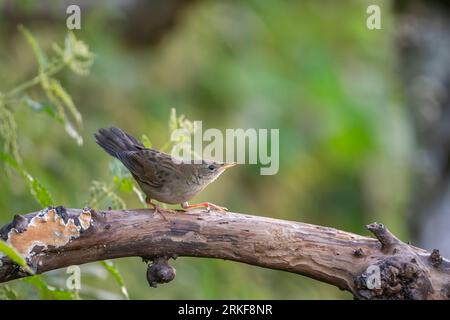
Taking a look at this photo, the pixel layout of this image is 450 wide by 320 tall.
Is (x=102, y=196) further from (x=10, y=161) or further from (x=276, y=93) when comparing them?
(x=276, y=93)

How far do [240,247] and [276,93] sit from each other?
619 cm

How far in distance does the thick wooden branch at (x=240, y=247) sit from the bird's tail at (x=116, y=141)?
0.69 m

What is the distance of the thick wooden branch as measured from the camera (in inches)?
123

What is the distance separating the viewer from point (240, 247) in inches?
129

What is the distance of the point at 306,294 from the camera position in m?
7.39

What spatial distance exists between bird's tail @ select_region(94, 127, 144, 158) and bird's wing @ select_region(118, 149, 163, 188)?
0.10 feet

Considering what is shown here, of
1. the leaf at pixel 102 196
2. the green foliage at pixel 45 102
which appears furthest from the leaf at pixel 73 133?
the leaf at pixel 102 196

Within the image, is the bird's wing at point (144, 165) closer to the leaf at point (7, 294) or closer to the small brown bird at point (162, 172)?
the small brown bird at point (162, 172)

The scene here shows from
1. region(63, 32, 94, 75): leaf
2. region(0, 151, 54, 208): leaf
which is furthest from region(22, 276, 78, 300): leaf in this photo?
region(63, 32, 94, 75): leaf

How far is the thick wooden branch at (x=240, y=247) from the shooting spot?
3127 millimetres

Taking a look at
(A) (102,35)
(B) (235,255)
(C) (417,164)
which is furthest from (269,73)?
(B) (235,255)

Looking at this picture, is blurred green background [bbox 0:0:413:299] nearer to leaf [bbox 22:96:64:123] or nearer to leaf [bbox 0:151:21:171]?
leaf [bbox 22:96:64:123]

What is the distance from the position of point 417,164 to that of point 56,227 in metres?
4.54
